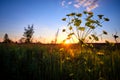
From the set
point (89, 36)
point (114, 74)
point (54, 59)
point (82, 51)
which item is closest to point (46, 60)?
point (54, 59)

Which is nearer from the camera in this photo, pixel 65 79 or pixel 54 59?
pixel 65 79

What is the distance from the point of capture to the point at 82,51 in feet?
13.6

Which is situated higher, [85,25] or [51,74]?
[85,25]

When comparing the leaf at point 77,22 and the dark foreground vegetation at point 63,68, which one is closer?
the dark foreground vegetation at point 63,68

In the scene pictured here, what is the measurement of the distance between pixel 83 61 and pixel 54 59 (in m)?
0.90

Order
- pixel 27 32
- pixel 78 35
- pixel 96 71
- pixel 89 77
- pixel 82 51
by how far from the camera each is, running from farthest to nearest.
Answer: pixel 27 32 → pixel 82 51 → pixel 78 35 → pixel 96 71 → pixel 89 77

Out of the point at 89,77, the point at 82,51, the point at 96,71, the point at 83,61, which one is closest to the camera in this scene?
the point at 89,77

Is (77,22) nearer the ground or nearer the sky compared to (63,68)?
nearer the sky

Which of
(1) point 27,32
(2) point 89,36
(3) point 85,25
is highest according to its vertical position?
(1) point 27,32

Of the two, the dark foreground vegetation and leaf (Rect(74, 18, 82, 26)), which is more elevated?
leaf (Rect(74, 18, 82, 26))

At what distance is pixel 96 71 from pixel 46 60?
1342 millimetres

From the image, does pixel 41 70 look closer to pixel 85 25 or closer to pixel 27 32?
pixel 85 25

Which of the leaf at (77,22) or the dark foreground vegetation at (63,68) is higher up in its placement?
the leaf at (77,22)

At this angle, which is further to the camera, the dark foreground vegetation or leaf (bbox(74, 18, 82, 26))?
leaf (bbox(74, 18, 82, 26))
